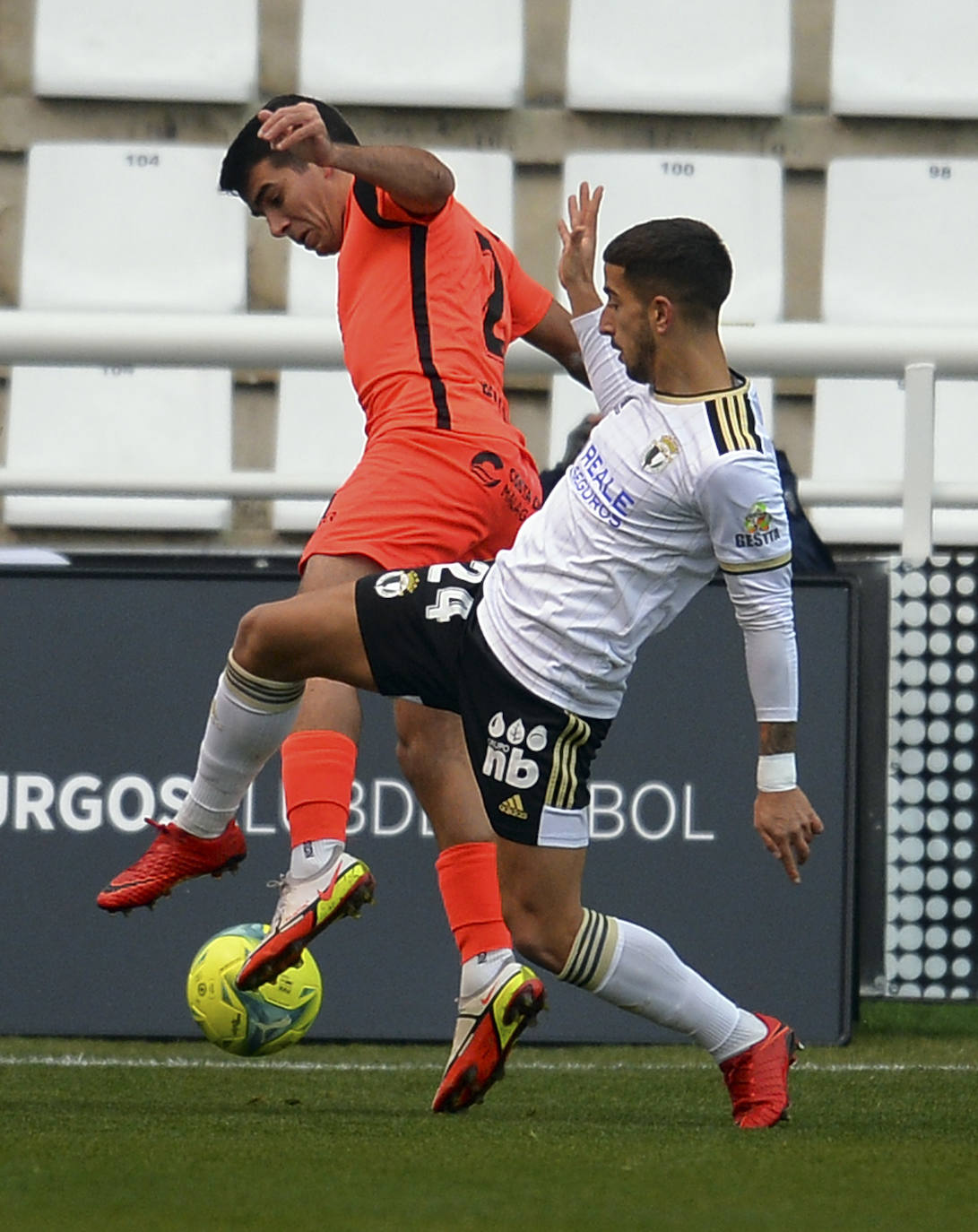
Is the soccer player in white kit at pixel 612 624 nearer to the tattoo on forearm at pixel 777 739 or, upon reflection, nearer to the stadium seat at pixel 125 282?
the tattoo on forearm at pixel 777 739

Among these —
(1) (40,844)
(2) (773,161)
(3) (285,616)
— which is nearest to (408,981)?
(1) (40,844)

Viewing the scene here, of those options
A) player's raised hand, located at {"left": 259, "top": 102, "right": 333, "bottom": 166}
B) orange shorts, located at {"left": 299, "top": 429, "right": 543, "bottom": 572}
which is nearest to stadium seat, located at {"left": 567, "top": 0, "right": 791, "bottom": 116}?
orange shorts, located at {"left": 299, "top": 429, "right": 543, "bottom": 572}

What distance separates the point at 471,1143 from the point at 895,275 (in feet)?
21.7

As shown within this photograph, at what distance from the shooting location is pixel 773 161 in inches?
373

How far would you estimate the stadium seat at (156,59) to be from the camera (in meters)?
9.45

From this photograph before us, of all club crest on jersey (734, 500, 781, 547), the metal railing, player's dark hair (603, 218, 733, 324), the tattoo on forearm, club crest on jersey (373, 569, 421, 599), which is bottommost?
the tattoo on forearm

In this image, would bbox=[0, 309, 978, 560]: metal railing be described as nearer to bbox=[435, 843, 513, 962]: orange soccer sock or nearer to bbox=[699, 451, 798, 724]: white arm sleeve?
bbox=[435, 843, 513, 962]: orange soccer sock

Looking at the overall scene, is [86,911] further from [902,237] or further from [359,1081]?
[902,237]

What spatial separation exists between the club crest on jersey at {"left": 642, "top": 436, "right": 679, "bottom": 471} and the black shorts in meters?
0.42

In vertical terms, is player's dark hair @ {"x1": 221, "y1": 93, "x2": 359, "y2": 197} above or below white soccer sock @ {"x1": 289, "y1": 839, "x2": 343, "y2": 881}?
above

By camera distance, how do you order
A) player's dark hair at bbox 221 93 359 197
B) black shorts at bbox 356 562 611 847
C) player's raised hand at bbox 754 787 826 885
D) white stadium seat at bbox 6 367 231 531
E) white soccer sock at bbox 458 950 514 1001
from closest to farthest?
player's raised hand at bbox 754 787 826 885
black shorts at bbox 356 562 611 847
white soccer sock at bbox 458 950 514 1001
player's dark hair at bbox 221 93 359 197
white stadium seat at bbox 6 367 231 531

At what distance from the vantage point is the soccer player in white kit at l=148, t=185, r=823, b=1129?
3.75 metres

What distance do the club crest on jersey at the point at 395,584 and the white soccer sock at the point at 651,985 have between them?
63 cm

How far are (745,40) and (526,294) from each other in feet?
16.7
